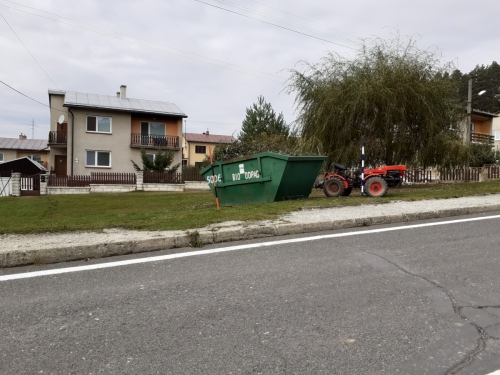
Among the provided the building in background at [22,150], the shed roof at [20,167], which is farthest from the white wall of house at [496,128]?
the building in background at [22,150]

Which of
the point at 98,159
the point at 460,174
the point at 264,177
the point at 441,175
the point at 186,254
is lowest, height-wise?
the point at 186,254

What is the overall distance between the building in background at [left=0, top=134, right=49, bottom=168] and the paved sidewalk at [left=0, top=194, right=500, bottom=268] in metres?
53.5

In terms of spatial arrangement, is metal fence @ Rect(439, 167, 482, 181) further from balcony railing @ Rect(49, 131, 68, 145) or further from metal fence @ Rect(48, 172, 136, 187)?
balcony railing @ Rect(49, 131, 68, 145)

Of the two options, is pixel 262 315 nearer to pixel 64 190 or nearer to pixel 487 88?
pixel 64 190

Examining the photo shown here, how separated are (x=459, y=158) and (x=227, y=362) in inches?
746

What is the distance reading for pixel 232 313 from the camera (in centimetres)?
367

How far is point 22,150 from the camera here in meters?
55.9

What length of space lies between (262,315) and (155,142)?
33.4 metres

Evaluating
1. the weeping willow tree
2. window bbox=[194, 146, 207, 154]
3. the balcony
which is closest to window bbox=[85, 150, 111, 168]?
the balcony

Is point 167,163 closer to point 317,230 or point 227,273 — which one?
point 317,230

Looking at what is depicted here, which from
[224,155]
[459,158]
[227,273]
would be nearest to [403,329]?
[227,273]

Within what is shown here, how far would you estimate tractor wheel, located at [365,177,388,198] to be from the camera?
12.8 meters

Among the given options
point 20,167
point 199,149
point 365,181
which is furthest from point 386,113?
point 199,149

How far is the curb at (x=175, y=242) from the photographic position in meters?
5.30
